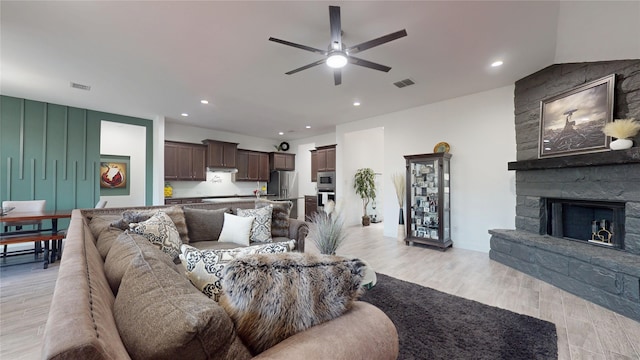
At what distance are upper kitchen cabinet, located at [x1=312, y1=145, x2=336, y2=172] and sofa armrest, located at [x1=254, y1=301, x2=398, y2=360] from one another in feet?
19.0

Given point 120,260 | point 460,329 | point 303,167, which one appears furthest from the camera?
point 303,167

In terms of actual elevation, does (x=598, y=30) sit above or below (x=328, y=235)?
above

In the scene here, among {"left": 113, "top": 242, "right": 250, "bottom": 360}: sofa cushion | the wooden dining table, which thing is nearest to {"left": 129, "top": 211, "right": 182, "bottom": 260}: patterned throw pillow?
{"left": 113, "top": 242, "right": 250, "bottom": 360}: sofa cushion

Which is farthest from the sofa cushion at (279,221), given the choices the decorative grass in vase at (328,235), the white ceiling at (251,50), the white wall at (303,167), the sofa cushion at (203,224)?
the white wall at (303,167)

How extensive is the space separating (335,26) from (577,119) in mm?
3170

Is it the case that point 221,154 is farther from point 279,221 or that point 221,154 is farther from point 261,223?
point 261,223

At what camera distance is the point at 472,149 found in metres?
4.35

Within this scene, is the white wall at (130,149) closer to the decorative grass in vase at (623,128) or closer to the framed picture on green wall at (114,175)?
the framed picture on green wall at (114,175)

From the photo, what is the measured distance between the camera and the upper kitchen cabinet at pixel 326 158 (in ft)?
22.3

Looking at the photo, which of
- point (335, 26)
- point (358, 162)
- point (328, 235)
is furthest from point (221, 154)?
point (335, 26)

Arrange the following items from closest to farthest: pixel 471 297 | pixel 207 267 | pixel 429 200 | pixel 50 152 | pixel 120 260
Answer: pixel 207 267
pixel 120 260
pixel 471 297
pixel 429 200
pixel 50 152

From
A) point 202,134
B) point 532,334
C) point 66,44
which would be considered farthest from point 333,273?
point 202,134

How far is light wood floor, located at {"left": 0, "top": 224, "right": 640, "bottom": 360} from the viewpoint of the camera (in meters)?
1.86

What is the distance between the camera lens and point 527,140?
3688mm
